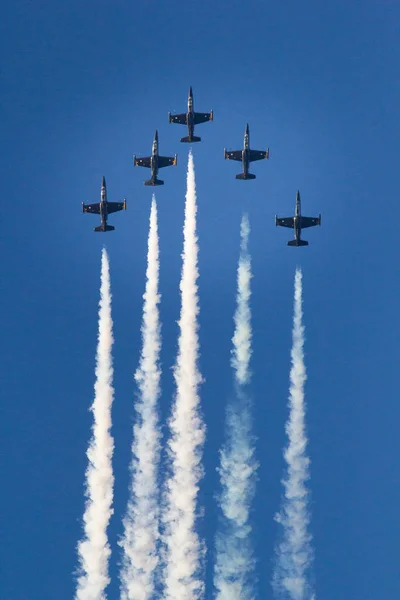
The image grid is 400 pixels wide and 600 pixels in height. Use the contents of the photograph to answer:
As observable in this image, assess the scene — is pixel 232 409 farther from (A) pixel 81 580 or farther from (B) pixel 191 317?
(A) pixel 81 580

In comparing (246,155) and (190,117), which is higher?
(190,117)

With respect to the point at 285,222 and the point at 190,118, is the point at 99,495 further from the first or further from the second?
the point at 190,118

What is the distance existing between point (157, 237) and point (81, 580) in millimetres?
21596

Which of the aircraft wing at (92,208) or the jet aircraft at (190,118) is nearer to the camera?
the aircraft wing at (92,208)

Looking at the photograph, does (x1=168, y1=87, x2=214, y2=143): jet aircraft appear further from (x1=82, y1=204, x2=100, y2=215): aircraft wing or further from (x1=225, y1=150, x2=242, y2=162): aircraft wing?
(x1=82, y1=204, x2=100, y2=215): aircraft wing

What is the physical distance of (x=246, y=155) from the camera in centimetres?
9006

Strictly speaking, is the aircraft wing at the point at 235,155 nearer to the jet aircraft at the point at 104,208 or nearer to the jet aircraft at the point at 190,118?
the jet aircraft at the point at 190,118

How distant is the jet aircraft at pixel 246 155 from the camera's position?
88.9 m

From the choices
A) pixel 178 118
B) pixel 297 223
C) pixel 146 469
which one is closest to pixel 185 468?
pixel 146 469

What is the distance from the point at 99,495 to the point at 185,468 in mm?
5238

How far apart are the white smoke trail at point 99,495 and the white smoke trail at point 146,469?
1.70 meters

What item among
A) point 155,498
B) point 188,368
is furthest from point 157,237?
point 155,498

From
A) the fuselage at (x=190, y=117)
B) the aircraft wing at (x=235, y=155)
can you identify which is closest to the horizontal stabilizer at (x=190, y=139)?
the fuselage at (x=190, y=117)

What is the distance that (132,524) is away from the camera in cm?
7844
